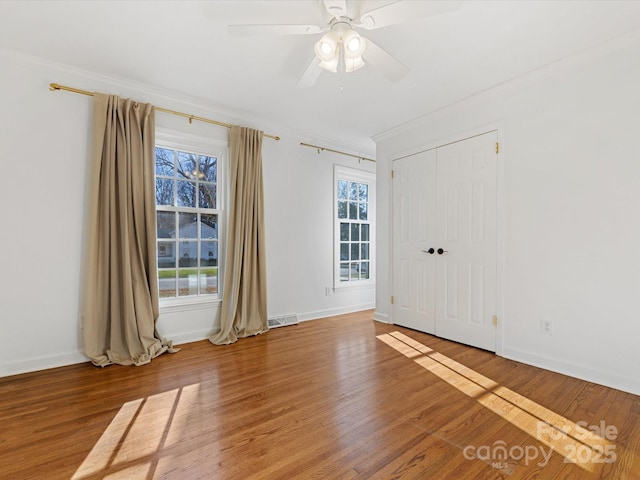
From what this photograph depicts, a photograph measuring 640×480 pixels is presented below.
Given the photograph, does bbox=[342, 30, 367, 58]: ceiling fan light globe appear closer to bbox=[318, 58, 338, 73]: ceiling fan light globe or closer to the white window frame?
bbox=[318, 58, 338, 73]: ceiling fan light globe

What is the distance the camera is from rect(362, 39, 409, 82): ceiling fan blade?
6.37 ft

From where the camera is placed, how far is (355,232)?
16.2 feet

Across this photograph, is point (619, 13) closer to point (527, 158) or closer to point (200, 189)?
point (527, 158)

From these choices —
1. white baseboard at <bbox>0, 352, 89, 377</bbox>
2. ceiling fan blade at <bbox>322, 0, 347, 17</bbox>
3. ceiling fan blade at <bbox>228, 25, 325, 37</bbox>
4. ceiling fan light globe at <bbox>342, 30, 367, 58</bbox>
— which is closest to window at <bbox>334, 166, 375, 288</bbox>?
ceiling fan light globe at <bbox>342, 30, 367, 58</bbox>

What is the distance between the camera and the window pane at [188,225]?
341 centimetres

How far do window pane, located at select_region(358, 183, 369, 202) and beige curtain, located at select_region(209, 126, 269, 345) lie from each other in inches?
75.3

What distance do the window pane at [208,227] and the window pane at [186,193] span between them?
20 centimetres

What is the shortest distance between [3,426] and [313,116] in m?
3.71

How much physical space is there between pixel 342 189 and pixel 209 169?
202 cm

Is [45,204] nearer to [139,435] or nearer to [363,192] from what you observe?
[139,435]

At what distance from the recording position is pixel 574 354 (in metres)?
2.48

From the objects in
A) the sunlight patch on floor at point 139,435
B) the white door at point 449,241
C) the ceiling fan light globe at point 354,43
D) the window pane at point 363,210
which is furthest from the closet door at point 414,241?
the sunlight patch on floor at point 139,435

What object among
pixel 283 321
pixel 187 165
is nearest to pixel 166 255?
pixel 187 165

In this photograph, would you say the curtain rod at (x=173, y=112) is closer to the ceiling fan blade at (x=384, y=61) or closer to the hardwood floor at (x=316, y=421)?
the ceiling fan blade at (x=384, y=61)
